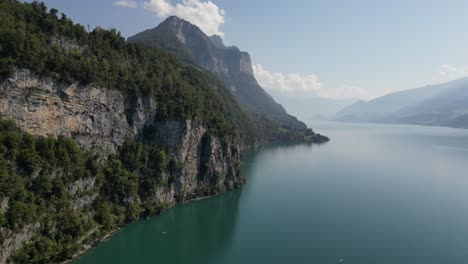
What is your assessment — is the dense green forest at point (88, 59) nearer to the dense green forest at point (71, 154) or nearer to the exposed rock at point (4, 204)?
the dense green forest at point (71, 154)

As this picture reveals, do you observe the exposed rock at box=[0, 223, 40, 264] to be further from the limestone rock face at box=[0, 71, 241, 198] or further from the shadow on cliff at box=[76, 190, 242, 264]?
the limestone rock face at box=[0, 71, 241, 198]

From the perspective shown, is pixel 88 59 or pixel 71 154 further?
pixel 88 59

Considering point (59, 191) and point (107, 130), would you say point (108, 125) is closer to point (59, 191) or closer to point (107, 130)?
point (107, 130)

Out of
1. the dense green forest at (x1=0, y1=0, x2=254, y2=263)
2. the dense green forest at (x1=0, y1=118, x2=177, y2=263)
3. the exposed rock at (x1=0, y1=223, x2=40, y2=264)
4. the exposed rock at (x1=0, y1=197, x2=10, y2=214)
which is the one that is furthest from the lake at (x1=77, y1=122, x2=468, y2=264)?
the exposed rock at (x1=0, y1=197, x2=10, y2=214)

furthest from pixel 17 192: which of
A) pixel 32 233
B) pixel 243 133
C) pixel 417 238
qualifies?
pixel 243 133

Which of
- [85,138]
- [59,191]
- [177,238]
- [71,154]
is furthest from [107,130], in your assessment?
[177,238]
